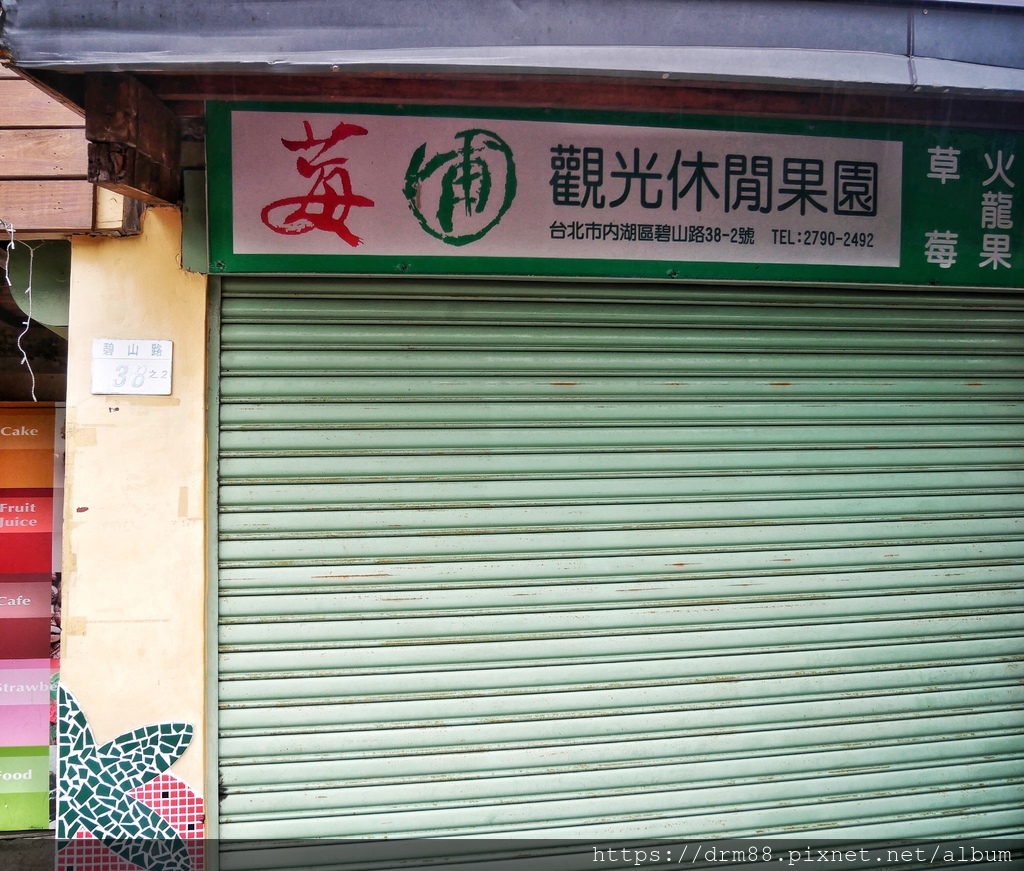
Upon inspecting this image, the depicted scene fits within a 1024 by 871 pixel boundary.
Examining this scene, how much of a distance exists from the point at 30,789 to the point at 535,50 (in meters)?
4.55

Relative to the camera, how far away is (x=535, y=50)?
2.41m

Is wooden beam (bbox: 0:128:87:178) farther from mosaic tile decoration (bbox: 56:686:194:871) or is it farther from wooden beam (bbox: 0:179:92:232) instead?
mosaic tile decoration (bbox: 56:686:194:871)

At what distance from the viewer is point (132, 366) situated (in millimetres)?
3154

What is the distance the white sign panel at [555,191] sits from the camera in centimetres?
314

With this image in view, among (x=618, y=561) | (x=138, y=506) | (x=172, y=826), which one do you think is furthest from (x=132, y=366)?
(x=618, y=561)

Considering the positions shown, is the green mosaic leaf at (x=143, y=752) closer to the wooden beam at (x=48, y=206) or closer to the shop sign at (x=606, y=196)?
the shop sign at (x=606, y=196)

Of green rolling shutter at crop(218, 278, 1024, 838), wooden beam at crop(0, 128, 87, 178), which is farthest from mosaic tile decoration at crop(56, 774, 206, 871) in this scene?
wooden beam at crop(0, 128, 87, 178)

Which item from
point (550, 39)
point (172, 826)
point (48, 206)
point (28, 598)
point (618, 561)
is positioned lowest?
point (172, 826)

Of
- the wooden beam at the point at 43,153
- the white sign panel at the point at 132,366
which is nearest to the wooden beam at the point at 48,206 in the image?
the wooden beam at the point at 43,153

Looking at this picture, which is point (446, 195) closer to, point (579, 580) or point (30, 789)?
point (579, 580)

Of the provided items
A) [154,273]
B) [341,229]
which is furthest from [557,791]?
[154,273]

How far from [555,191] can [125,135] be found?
1.77 m

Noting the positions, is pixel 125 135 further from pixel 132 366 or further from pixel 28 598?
pixel 28 598

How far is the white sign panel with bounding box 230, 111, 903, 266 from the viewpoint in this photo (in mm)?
3141
